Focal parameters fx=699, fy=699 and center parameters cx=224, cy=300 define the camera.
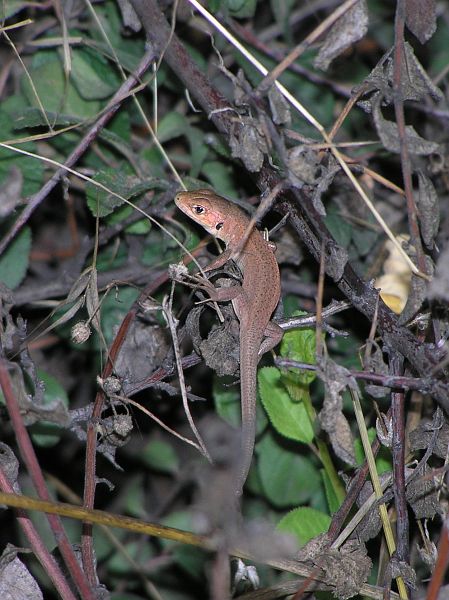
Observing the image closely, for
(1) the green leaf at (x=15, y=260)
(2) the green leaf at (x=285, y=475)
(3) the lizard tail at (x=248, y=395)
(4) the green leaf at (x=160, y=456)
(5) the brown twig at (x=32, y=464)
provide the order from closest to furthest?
(5) the brown twig at (x=32, y=464) → (3) the lizard tail at (x=248, y=395) → (2) the green leaf at (x=285, y=475) → (1) the green leaf at (x=15, y=260) → (4) the green leaf at (x=160, y=456)

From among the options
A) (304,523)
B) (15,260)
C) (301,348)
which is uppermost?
(301,348)

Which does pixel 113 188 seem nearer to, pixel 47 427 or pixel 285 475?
pixel 47 427

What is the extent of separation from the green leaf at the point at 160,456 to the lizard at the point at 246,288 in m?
1.07

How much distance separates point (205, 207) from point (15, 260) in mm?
799

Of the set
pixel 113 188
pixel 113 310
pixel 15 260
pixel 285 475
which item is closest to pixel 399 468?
pixel 285 475

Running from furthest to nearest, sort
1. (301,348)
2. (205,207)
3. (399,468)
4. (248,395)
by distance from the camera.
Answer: (205,207) → (301,348) → (248,395) → (399,468)

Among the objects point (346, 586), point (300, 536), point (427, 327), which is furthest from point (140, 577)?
point (427, 327)

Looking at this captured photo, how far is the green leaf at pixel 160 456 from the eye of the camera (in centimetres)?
319

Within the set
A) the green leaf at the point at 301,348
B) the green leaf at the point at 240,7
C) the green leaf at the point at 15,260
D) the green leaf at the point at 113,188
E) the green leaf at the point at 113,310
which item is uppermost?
the green leaf at the point at 240,7

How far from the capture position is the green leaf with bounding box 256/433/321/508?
2633 millimetres

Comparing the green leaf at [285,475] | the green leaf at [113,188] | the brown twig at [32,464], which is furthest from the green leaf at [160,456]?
the brown twig at [32,464]

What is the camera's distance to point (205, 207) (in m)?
2.56

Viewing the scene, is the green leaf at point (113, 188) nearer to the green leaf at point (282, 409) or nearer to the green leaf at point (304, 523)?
the green leaf at point (282, 409)

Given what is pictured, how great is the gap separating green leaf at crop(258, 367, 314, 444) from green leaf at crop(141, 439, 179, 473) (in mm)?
940
